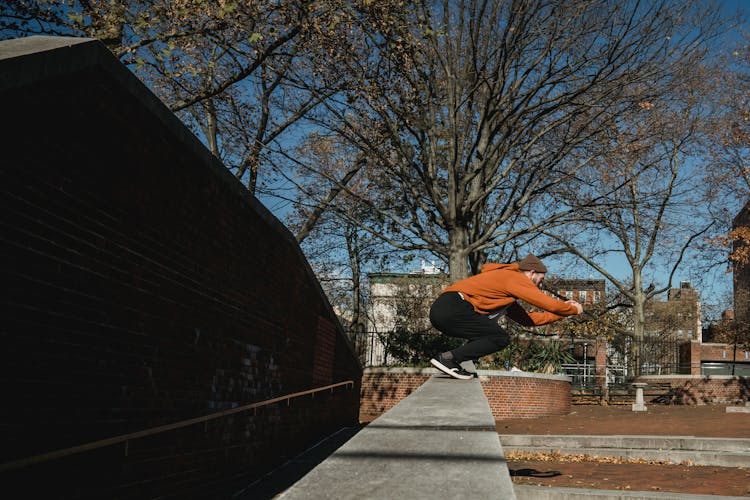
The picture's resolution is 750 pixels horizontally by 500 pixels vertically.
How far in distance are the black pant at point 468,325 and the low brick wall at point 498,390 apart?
12.3 meters

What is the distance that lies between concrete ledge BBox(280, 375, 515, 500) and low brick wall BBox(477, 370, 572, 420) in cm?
1532

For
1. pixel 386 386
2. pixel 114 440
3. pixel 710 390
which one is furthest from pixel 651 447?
pixel 710 390

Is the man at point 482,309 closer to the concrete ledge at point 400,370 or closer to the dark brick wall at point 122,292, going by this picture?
the dark brick wall at point 122,292

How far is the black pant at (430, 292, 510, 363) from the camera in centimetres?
619

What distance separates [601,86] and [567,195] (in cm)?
346

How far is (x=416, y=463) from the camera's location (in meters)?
2.38

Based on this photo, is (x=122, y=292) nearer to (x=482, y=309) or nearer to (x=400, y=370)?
(x=482, y=309)

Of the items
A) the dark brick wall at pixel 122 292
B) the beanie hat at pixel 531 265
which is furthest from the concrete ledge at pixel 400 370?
the beanie hat at pixel 531 265

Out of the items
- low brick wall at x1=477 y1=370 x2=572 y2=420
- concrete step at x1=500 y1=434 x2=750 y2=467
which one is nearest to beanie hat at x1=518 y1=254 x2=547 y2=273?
concrete step at x1=500 y1=434 x2=750 y2=467

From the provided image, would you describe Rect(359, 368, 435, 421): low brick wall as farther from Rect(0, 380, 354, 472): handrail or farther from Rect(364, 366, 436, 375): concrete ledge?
Rect(0, 380, 354, 472): handrail

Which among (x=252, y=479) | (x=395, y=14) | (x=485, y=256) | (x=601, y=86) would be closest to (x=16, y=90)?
(x=252, y=479)

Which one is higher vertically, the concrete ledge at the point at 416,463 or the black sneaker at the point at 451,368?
the black sneaker at the point at 451,368

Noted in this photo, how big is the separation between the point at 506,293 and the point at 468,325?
513 mm

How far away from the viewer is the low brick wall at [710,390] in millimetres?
22703
